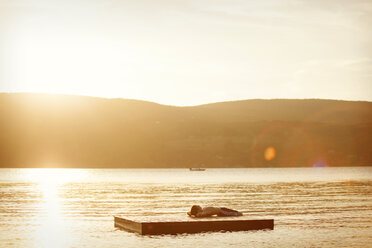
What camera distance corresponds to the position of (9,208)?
229 ft

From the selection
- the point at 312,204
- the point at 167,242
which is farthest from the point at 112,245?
the point at 312,204

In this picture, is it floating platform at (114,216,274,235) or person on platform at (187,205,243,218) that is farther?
person on platform at (187,205,243,218)

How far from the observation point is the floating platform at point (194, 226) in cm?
4331

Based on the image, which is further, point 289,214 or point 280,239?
point 289,214

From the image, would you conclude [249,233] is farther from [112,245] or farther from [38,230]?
[38,230]

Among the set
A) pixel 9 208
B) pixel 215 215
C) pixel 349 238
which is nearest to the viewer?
pixel 349 238

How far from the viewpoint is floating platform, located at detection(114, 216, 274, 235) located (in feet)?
142

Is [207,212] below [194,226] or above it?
above

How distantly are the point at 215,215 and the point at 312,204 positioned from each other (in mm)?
28542

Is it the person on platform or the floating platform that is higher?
the person on platform

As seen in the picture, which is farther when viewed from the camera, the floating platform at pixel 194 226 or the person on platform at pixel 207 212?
the person on platform at pixel 207 212

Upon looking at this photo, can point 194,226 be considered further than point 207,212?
No

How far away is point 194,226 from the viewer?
144 ft

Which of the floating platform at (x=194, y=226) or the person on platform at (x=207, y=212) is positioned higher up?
the person on platform at (x=207, y=212)
